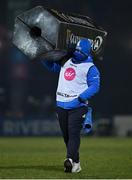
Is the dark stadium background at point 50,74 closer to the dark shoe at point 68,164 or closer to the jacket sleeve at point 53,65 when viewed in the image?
the jacket sleeve at point 53,65

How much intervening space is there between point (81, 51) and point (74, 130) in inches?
47.7

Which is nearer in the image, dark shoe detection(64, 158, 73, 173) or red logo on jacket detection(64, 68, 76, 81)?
dark shoe detection(64, 158, 73, 173)

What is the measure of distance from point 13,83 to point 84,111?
64.1 feet

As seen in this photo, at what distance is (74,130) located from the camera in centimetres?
1187

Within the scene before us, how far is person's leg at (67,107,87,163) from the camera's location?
1184cm

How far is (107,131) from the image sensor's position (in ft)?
100

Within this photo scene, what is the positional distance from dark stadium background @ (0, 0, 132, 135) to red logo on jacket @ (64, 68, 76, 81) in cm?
1887

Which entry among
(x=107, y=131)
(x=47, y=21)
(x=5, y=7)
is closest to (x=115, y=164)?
(x=47, y=21)

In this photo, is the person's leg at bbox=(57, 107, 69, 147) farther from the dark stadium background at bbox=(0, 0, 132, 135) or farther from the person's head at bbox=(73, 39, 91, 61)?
the dark stadium background at bbox=(0, 0, 132, 135)

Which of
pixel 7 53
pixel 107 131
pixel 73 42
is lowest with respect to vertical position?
pixel 107 131

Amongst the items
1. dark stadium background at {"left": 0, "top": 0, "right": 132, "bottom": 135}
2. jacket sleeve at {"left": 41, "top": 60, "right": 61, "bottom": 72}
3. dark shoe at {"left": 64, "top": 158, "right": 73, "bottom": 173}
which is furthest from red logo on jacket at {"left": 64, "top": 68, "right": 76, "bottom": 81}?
dark stadium background at {"left": 0, "top": 0, "right": 132, "bottom": 135}

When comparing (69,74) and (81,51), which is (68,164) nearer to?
(69,74)

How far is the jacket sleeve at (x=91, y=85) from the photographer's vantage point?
11766 mm

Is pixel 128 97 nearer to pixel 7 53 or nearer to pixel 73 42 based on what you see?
pixel 7 53
